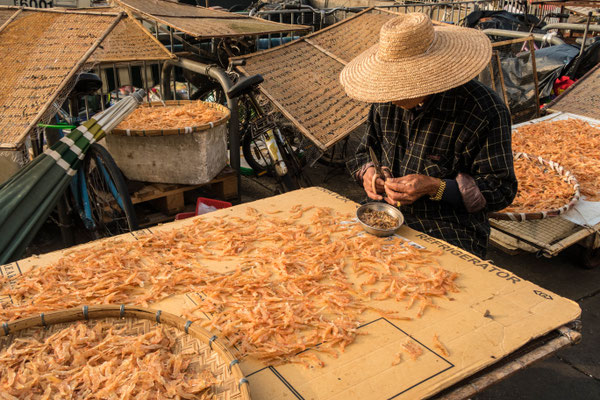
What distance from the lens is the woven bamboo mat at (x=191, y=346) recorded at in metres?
1.46

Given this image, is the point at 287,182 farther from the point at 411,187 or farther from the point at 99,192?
the point at 411,187

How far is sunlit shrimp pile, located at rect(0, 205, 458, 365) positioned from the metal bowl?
4 cm

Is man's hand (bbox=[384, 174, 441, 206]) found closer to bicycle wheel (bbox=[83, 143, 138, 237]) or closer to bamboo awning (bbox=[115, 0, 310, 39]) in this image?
bicycle wheel (bbox=[83, 143, 138, 237])

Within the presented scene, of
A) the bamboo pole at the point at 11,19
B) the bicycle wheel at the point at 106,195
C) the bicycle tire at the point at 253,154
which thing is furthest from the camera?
the bicycle tire at the point at 253,154

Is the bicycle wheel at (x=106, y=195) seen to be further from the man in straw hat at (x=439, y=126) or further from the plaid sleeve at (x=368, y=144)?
the man in straw hat at (x=439, y=126)

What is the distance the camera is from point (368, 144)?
3.15 meters

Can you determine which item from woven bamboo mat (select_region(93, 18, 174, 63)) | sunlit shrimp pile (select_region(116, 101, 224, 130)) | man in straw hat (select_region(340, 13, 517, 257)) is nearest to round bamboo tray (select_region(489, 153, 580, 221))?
man in straw hat (select_region(340, 13, 517, 257))

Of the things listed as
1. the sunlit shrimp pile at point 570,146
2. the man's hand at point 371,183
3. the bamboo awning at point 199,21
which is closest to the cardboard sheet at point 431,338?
the man's hand at point 371,183

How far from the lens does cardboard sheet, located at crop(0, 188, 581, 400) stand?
60.4 inches

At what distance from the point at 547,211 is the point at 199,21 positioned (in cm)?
425

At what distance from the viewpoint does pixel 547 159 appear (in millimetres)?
5148

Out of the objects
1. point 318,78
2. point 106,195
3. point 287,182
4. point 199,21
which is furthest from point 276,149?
point 106,195

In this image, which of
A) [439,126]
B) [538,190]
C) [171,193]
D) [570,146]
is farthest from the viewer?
[570,146]

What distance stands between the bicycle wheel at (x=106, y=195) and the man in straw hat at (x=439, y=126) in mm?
1898
